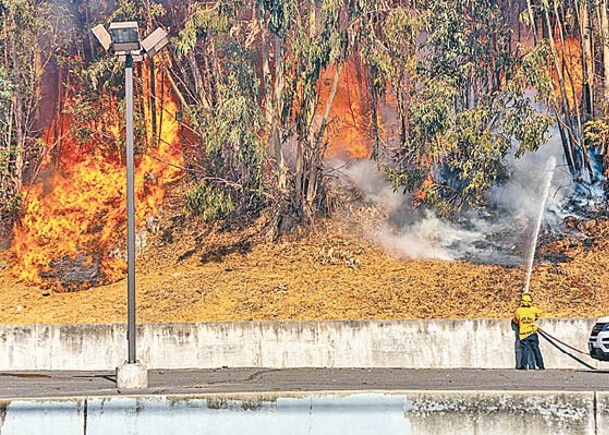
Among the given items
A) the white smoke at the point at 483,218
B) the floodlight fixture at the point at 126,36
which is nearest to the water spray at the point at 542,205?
the white smoke at the point at 483,218

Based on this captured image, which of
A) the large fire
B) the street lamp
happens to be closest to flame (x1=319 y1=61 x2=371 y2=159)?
the large fire

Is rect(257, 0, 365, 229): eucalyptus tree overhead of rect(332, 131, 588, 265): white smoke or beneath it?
overhead

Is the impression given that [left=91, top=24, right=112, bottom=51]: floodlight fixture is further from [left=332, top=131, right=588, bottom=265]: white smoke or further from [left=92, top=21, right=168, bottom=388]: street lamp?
[left=332, top=131, right=588, bottom=265]: white smoke

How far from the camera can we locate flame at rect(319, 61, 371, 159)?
39.2 m

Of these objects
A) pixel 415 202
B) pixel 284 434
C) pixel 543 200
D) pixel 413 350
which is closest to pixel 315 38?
pixel 415 202

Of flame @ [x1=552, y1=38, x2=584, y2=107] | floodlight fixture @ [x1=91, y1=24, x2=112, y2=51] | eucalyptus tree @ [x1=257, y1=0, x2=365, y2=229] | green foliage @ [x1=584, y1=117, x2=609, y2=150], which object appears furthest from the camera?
flame @ [x1=552, y1=38, x2=584, y2=107]

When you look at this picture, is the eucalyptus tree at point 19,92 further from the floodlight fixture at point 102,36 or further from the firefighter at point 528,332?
the firefighter at point 528,332

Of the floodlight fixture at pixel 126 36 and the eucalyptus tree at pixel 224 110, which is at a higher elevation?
the eucalyptus tree at pixel 224 110

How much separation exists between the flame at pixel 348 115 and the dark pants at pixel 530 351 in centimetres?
1789

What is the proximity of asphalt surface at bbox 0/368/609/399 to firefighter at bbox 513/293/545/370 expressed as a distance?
1.86ft

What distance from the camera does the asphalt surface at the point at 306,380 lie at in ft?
54.1

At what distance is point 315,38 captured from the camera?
32.9 meters

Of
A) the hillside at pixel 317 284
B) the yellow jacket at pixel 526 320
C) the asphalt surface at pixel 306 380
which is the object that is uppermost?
the hillside at pixel 317 284

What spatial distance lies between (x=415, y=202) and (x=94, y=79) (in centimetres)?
1359
